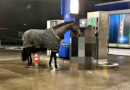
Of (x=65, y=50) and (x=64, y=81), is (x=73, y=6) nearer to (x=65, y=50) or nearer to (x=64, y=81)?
(x=65, y=50)

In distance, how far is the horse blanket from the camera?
6.41m

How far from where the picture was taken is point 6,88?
4.36 m

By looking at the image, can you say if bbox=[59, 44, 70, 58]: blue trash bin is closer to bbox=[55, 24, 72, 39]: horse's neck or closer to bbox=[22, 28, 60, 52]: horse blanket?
bbox=[55, 24, 72, 39]: horse's neck

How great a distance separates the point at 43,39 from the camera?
657cm

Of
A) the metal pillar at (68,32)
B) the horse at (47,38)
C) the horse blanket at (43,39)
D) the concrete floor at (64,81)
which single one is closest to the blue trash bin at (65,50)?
the metal pillar at (68,32)

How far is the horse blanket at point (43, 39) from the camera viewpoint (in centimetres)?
641

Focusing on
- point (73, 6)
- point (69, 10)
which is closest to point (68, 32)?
point (69, 10)

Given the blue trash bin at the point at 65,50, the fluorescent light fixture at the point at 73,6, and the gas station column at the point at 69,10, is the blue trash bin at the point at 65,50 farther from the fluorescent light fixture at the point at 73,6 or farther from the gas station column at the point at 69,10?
the fluorescent light fixture at the point at 73,6

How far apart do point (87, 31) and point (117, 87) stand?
3.96m

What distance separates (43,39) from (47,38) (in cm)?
18

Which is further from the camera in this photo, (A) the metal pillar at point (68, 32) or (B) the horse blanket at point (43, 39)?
(A) the metal pillar at point (68, 32)

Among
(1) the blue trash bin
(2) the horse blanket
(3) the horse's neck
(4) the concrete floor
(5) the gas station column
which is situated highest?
(5) the gas station column

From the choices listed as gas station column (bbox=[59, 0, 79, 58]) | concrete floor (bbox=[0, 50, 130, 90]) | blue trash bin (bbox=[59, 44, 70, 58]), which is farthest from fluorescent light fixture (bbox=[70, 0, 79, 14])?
concrete floor (bbox=[0, 50, 130, 90])

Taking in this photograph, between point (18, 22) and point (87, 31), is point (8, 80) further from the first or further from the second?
point (18, 22)
